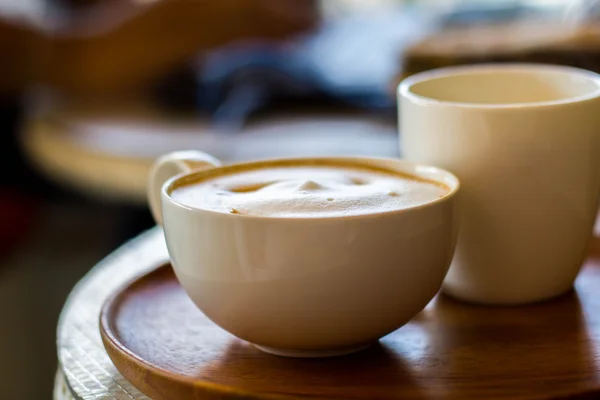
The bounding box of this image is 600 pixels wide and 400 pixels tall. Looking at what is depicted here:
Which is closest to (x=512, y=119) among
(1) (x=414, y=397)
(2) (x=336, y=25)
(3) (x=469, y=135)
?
(3) (x=469, y=135)

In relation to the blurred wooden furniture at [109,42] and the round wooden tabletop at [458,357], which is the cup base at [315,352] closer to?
the round wooden tabletop at [458,357]

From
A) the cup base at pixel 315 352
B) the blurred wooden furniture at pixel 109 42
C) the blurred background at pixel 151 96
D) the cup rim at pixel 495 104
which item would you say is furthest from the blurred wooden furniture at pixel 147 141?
the cup base at pixel 315 352

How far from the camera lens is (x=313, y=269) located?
33 centimetres

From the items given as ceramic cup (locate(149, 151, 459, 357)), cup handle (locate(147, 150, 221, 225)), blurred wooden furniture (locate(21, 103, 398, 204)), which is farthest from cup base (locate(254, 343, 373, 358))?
blurred wooden furniture (locate(21, 103, 398, 204))

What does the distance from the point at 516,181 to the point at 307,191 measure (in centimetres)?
11

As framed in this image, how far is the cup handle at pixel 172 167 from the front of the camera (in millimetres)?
424

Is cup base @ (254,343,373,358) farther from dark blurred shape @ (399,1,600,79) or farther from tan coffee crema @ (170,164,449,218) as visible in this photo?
dark blurred shape @ (399,1,600,79)

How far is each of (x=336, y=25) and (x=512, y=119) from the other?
139cm

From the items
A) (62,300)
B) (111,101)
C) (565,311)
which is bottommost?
(62,300)

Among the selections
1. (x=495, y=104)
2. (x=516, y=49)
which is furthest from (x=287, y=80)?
(x=495, y=104)

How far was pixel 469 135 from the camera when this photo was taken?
40cm

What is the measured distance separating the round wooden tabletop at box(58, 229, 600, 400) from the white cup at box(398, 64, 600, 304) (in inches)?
0.7

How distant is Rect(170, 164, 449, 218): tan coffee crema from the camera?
0.34m

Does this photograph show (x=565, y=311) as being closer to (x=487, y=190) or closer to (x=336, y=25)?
(x=487, y=190)
